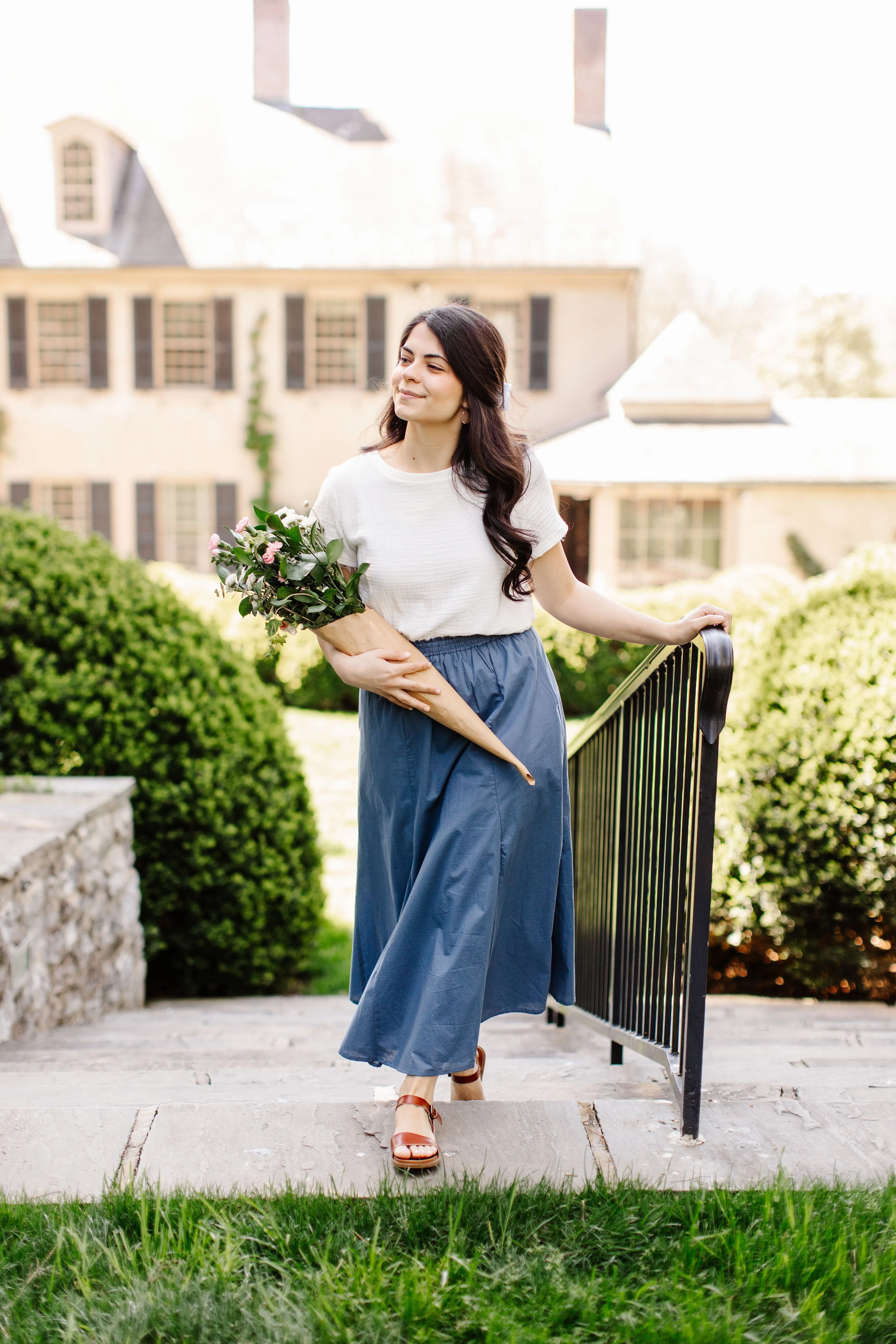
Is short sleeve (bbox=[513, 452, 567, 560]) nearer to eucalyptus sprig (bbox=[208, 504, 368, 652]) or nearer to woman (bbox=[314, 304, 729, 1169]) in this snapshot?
woman (bbox=[314, 304, 729, 1169])

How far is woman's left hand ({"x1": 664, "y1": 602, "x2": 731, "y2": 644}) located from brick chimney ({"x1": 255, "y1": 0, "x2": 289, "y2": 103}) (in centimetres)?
1930

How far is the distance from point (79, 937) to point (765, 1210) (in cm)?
273

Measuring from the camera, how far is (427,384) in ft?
7.58

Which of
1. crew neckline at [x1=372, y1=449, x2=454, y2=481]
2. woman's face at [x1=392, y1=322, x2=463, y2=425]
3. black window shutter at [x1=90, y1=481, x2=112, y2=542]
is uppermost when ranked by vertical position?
black window shutter at [x1=90, y1=481, x2=112, y2=542]

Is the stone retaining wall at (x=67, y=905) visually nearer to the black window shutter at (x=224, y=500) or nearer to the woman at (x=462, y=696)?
the woman at (x=462, y=696)

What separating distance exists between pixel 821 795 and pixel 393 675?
96.8 inches

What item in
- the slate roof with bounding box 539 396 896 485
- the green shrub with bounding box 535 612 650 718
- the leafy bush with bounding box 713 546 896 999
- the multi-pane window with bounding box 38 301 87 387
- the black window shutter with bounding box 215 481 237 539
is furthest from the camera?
the black window shutter with bounding box 215 481 237 539

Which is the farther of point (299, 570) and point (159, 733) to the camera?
point (159, 733)

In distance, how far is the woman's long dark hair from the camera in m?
2.33

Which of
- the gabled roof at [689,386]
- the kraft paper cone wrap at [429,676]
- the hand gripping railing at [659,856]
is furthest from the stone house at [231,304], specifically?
the kraft paper cone wrap at [429,676]

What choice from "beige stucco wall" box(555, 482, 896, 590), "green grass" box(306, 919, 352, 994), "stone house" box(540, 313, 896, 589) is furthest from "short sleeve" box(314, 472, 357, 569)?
"beige stucco wall" box(555, 482, 896, 590)

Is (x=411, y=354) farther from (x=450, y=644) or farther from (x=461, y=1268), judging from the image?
(x=461, y=1268)

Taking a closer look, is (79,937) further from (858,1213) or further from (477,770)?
(858,1213)

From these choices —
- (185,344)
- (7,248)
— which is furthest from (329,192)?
(7,248)
